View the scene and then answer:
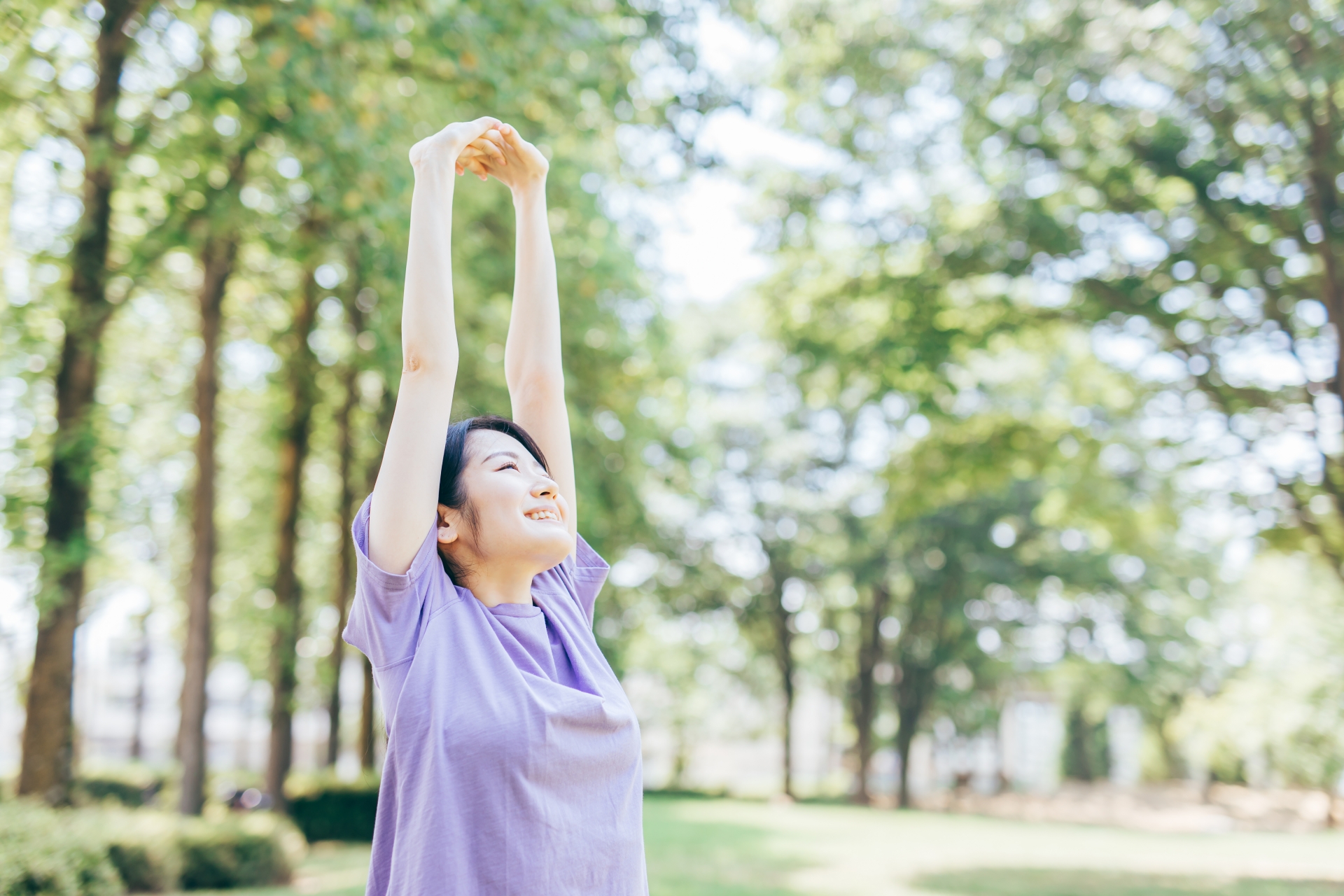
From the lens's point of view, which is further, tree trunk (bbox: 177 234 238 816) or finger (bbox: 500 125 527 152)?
tree trunk (bbox: 177 234 238 816)

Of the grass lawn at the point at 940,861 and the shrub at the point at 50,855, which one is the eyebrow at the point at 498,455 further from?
the grass lawn at the point at 940,861

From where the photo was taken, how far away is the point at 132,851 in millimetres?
8641

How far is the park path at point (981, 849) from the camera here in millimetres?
12336

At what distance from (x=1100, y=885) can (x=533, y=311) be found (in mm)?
11597

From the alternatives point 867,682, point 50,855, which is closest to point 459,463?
point 50,855

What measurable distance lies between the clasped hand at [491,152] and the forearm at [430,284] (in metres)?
0.06

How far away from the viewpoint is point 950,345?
37.7 ft

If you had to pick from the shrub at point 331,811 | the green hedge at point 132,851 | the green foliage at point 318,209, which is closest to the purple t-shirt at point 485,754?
the green foliage at point 318,209

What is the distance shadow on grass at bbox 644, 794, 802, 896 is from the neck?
16.9ft

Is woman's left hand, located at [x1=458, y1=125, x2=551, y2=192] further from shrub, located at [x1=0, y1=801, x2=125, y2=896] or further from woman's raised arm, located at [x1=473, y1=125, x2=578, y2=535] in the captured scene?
shrub, located at [x1=0, y1=801, x2=125, y2=896]

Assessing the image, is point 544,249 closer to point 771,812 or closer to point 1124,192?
point 1124,192

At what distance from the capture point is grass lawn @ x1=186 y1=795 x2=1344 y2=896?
10.8m

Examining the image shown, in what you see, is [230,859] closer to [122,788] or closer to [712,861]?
[712,861]

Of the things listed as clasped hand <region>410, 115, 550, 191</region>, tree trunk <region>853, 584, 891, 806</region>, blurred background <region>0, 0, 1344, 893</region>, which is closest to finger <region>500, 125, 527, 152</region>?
clasped hand <region>410, 115, 550, 191</region>
